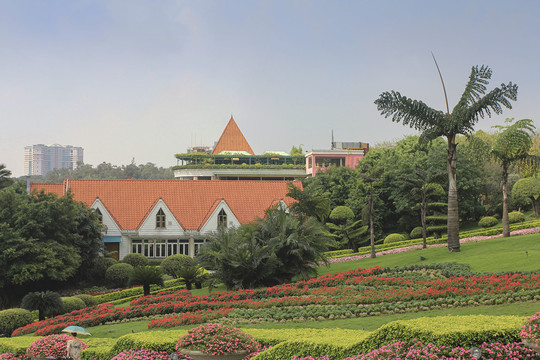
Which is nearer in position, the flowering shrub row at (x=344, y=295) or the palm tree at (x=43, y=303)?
the flowering shrub row at (x=344, y=295)

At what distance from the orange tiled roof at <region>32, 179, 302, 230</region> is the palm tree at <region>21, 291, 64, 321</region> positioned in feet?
69.0

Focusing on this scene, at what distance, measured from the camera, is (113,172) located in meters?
129

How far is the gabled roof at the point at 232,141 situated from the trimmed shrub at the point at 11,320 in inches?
2521

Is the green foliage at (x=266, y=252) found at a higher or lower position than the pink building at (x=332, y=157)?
lower

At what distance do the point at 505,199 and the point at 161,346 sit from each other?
23685 millimetres

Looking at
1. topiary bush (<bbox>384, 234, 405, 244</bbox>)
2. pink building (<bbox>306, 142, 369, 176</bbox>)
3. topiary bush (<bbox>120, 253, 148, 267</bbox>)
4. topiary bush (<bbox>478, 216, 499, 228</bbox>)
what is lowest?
topiary bush (<bbox>120, 253, 148, 267</bbox>)

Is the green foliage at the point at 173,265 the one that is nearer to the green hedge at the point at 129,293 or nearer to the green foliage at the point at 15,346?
the green hedge at the point at 129,293

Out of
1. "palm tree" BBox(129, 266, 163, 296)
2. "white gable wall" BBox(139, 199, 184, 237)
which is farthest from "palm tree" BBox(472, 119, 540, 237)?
"white gable wall" BBox(139, 199, 184, 237)

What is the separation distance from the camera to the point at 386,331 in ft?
33.4

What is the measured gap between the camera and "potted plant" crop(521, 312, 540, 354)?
8.58m

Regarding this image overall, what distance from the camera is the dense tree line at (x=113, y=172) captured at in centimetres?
12500

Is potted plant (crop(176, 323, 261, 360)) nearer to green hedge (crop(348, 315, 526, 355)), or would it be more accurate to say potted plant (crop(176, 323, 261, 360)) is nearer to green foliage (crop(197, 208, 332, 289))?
green hedge (crop(348, 315, 526, 355))

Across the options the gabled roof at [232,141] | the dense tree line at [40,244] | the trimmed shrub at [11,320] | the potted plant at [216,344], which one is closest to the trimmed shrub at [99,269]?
the dense tree line at [40,244]

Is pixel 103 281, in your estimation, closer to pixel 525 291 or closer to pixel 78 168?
pixel 525 291
